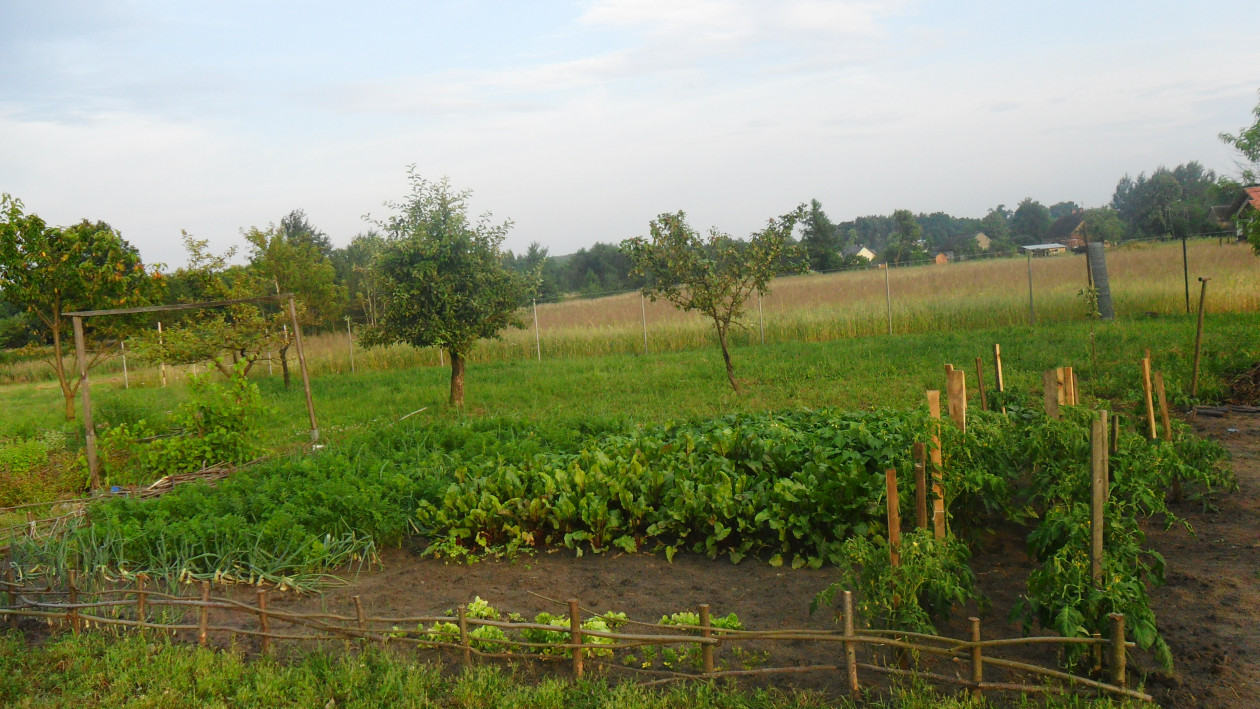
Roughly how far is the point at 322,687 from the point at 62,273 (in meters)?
11.0

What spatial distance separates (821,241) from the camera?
40906 millimetres

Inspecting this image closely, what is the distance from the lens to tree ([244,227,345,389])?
1766cm

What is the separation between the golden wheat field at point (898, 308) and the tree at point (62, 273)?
23.4ft

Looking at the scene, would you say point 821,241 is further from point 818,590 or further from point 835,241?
point 818,590

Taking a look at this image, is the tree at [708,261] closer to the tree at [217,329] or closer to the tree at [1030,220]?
the tree at [217,329]

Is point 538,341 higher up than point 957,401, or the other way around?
point 957,401

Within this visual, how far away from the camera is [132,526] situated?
555cm

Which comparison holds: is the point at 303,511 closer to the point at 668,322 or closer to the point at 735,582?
the point at 735,582

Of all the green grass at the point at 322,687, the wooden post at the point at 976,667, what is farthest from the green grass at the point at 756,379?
the wooden post at the point at 976,667

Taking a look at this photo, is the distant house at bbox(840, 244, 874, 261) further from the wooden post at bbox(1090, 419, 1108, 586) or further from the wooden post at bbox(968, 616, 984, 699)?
the wooden post at bbox(968, 616, 984, 699)

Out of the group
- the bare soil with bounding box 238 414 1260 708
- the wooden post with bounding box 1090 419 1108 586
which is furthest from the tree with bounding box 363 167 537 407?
the wooden post with bounding box 1090 419 1108 586

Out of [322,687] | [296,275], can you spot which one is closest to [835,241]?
[296,275]

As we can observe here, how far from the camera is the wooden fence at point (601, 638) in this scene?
3455 millimetres

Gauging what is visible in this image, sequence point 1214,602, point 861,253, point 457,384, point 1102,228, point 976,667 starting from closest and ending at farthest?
point 976,667
point 1214,602
point 457,384
point 1102,228
point 861,253
